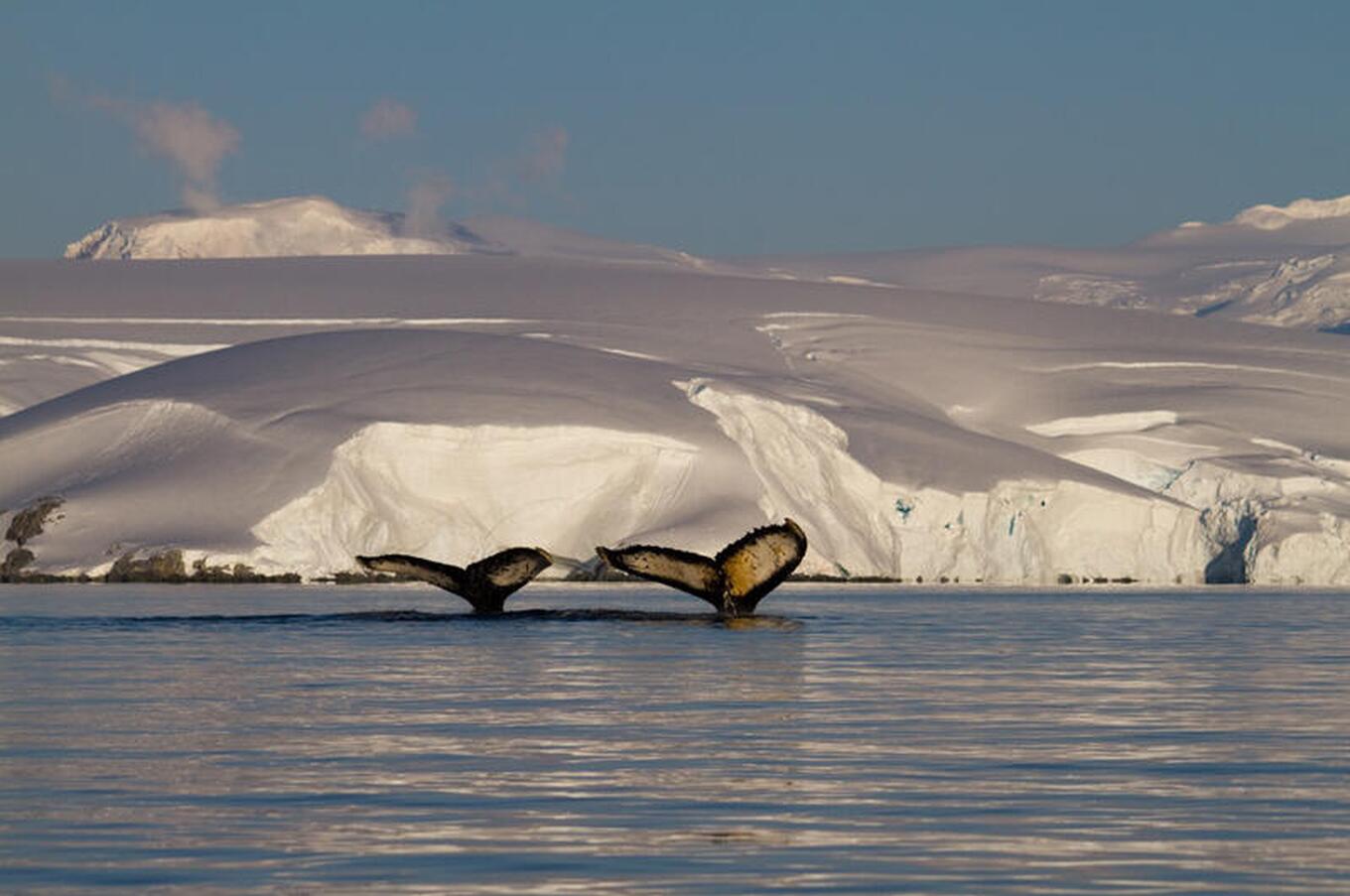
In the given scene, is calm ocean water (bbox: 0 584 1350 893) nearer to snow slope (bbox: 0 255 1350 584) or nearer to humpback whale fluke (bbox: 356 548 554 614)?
humpback whale fluke (bbox: 356 548 554 614)

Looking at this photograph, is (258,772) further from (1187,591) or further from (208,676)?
(1187,591)

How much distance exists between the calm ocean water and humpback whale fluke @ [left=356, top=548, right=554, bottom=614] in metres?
9.22

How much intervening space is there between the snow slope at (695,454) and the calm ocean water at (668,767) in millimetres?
63938

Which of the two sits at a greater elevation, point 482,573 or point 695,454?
point 695,454

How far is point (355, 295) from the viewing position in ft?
604

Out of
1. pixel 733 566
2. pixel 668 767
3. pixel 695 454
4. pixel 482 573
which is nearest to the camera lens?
pixel 668 767

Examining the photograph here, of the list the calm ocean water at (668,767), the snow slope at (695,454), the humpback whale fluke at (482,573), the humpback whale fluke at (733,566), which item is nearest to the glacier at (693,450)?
the snow slope at (695,454)

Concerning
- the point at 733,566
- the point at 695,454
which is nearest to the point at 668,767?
the point at 733,566

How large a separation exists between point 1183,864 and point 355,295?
171 m

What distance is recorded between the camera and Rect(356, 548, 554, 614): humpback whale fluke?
5017cm

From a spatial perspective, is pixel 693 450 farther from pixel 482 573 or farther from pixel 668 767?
pixel 668 767

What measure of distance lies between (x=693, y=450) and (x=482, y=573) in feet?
214

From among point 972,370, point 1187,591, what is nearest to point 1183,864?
point 1187,591

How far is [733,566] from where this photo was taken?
163ft
